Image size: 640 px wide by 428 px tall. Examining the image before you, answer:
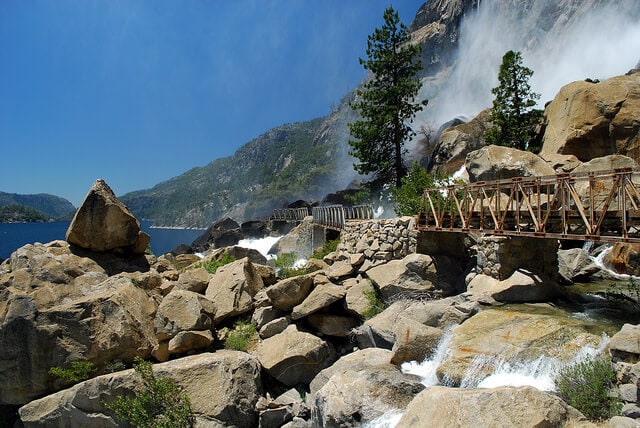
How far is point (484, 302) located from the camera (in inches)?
504

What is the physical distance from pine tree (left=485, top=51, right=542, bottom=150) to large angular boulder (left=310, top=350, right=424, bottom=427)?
28.9m

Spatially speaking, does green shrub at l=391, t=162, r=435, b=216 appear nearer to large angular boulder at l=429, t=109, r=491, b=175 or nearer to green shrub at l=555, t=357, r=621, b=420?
large angular boulder at l=429, t=109, r=491, b=175

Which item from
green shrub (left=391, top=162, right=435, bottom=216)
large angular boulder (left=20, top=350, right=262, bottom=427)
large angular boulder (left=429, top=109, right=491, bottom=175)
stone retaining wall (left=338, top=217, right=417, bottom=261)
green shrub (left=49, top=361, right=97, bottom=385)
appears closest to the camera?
large angular boulder (left=20, top=350, right=262, bottom=427)

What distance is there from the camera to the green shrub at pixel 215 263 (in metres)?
21.9

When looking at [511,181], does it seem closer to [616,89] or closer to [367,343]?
[367,343]

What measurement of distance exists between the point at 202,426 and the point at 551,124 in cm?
3145

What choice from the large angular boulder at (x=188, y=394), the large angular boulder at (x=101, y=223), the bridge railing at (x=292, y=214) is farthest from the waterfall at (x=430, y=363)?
the bridge railing at (x=292, y=214)

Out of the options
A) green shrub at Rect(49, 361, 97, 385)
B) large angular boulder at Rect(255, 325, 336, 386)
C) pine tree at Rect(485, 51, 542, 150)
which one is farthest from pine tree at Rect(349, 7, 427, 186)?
green shrub at Rect(49, 361, 97, 385)

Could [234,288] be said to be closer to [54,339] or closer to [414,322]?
[54,339]

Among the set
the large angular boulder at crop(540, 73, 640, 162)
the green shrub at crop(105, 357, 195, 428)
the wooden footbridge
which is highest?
the large angular boulder at crop(540, 73, 640, 162)

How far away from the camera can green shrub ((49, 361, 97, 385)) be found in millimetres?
11258

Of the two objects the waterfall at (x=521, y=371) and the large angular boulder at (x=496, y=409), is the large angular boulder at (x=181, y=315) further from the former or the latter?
the waterfall at (x=521, y=371)

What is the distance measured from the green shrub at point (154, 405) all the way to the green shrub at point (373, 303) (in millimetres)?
6744

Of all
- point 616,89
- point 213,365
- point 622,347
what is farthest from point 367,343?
point 616,89
